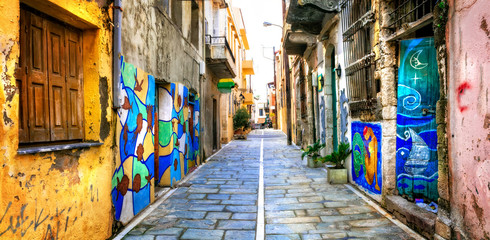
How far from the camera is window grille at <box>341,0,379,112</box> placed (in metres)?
5.38

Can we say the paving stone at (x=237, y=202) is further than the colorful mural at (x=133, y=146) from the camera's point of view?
Yes

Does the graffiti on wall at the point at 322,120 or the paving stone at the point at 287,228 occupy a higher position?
the graffiti on wall at the point at 322,120

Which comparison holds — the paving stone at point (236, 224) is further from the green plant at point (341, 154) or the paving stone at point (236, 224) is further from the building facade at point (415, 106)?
the green plant at point (341, 154)

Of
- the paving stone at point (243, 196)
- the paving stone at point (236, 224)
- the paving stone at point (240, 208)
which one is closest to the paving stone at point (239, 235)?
the paving stone at point (236, 224)

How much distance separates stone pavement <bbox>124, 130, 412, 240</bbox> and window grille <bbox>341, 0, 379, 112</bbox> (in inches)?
77.0

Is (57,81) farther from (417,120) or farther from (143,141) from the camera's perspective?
(417,120)

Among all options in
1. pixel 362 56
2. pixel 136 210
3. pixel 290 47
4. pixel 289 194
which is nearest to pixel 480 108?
pixel 362 56

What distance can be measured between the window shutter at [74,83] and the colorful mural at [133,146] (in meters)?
0.58

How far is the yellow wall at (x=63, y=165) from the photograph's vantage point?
249 cm

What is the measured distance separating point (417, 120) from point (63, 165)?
4.82m

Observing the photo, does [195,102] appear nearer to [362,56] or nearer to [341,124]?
[341,124]

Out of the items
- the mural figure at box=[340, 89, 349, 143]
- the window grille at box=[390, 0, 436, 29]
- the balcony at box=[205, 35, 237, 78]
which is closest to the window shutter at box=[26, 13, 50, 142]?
the window grille at box=[390, 0, 436, 29]

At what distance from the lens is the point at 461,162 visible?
314 centimetres

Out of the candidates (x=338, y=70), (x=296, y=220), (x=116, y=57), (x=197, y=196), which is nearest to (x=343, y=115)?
(x=338, y=70)
